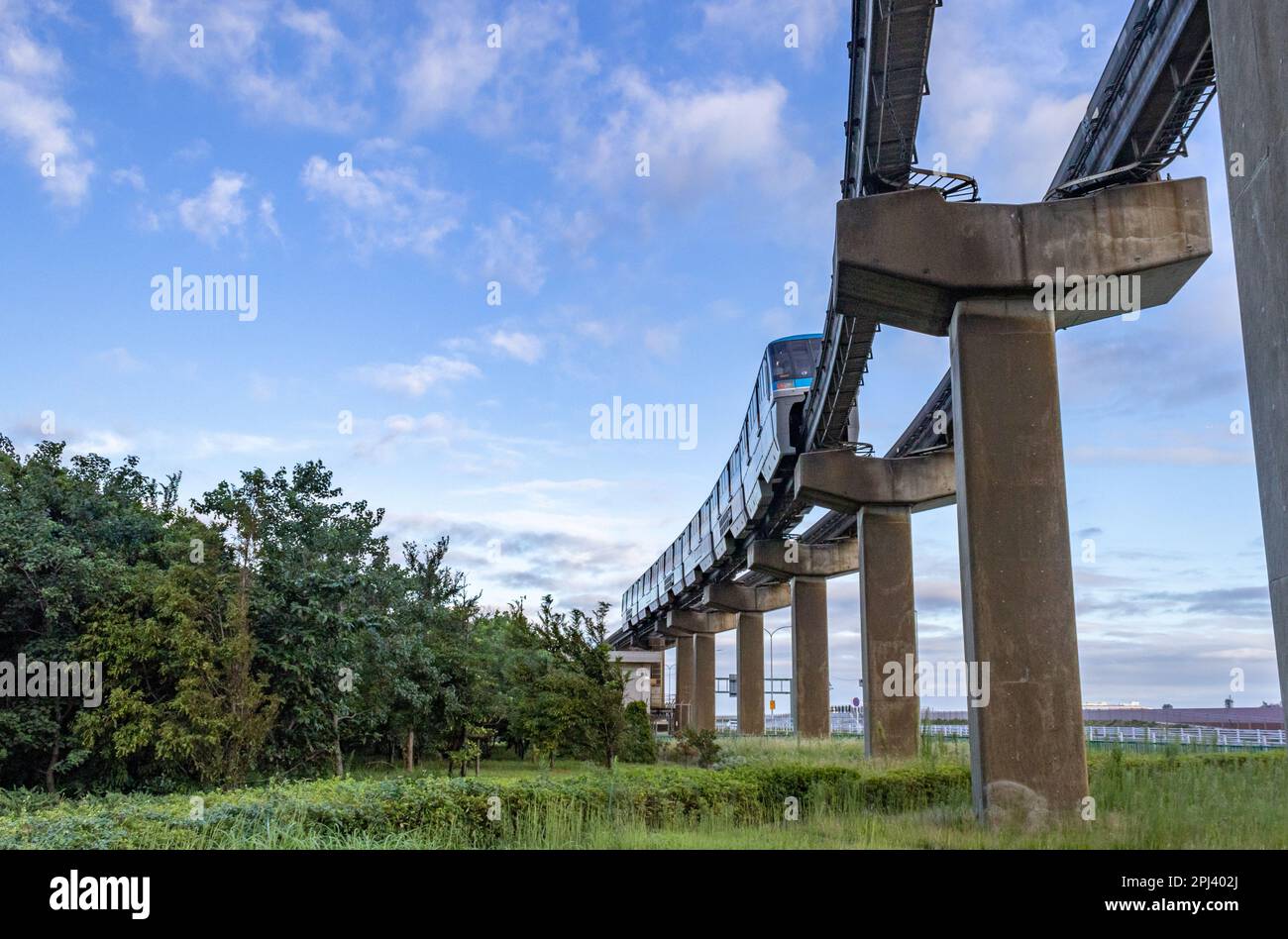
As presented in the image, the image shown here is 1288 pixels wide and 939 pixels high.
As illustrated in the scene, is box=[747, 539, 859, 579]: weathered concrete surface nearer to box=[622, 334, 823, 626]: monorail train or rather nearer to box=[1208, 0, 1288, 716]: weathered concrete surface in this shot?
box=[622, 334, 823, 626]: monorail train

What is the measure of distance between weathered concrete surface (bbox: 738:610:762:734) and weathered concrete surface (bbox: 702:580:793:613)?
1215 mm

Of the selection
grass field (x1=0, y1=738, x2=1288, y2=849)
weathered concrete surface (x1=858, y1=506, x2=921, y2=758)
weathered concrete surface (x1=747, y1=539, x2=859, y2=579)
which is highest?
weathered concrete surface (x1=747, y1=539, x2=859, y2=579)

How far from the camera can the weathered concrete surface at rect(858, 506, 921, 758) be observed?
27.6m

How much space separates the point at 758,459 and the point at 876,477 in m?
5.95

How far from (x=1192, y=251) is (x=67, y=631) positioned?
20.0m

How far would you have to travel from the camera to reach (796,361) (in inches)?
1133

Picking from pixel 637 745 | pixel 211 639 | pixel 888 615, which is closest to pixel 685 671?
pixel 888 615

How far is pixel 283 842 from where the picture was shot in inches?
368

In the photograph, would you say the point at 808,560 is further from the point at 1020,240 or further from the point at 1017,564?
the point at 1020,240

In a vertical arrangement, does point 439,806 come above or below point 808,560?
below

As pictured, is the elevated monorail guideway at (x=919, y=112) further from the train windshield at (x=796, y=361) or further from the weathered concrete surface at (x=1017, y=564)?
the train windshield at (x=796, y=361)

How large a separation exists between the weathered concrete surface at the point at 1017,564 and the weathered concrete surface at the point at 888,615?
524 inches

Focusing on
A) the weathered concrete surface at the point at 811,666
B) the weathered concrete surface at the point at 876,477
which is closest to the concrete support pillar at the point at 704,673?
the weathered concrete surface at the point at 811,666
